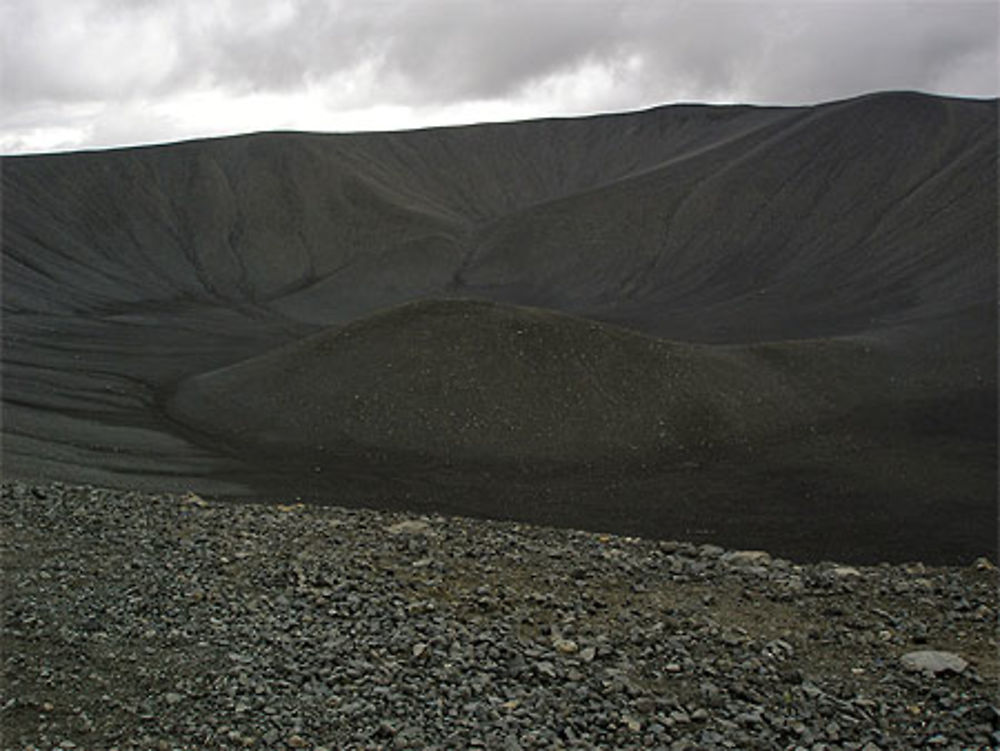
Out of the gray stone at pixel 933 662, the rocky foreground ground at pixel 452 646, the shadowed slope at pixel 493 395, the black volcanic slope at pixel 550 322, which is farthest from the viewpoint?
the shadowed slope at pixel 493 395

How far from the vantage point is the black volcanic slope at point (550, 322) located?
2094 cm

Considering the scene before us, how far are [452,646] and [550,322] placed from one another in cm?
2019

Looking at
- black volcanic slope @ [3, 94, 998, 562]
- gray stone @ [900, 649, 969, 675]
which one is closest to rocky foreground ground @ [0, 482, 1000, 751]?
gray stone @ [900, 649, 969, 675]

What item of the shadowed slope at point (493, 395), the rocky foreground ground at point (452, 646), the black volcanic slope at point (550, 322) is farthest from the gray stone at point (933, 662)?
the shadowed slope at point (493, 395)

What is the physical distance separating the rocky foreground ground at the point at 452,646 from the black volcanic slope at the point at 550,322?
7.83 metres

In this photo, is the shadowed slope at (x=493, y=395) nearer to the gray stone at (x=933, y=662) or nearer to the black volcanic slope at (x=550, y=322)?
the black volcanic slope at (x=550, y=322)

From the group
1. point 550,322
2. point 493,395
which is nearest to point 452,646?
point 493,395

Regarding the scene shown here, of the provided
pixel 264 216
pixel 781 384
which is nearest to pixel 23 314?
pixel 264 216

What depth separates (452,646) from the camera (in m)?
7.93

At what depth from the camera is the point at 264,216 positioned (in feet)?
222

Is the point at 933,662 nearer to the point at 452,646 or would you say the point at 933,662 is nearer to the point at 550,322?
the point at 452,646

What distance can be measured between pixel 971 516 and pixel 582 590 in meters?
13.0

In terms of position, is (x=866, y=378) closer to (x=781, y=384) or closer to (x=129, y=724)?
(x=781, y=384)

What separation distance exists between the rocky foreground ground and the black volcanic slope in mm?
7827
